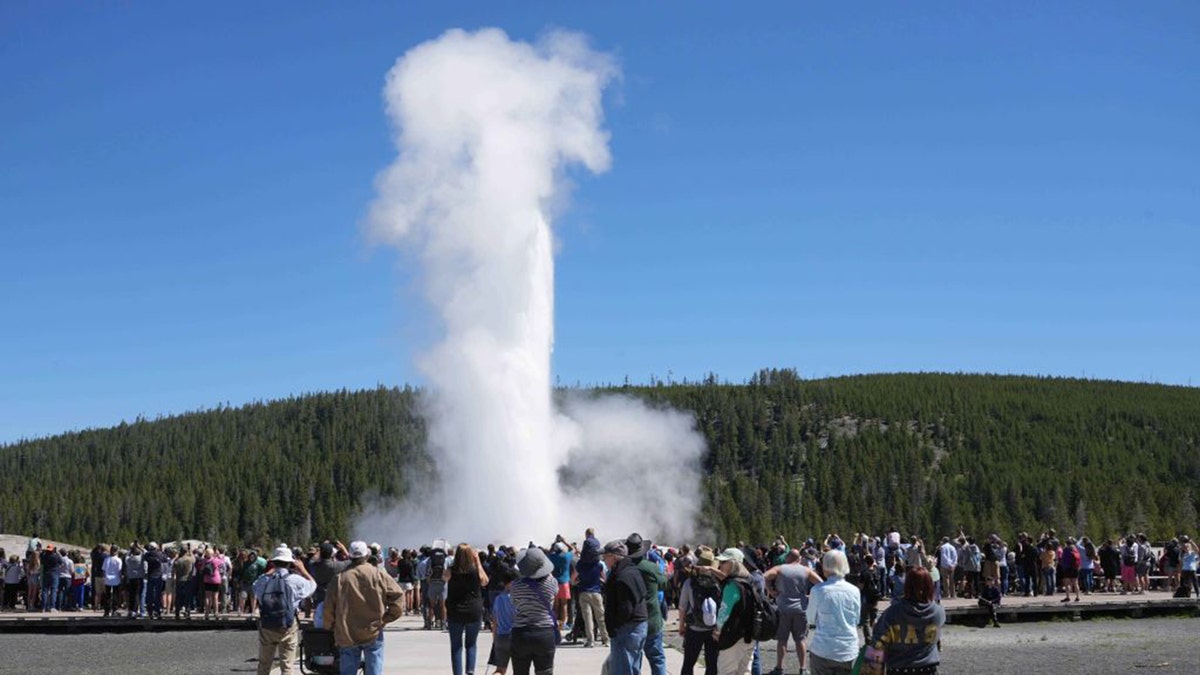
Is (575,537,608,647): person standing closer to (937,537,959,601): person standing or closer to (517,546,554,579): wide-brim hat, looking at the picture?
(517,546,554,579): wide-brim hat

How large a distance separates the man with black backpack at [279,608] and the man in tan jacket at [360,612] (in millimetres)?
1612

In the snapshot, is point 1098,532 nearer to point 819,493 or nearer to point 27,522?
point 819,493

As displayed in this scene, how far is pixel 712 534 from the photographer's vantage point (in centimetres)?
8825

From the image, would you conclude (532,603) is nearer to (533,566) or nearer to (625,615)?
(533,566)

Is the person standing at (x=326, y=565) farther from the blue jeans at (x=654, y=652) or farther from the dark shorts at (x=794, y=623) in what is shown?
the dark shorts at (x=794, y=623)

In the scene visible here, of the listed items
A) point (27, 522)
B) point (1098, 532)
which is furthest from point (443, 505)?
point (27, 522)

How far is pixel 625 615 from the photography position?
10172 mm

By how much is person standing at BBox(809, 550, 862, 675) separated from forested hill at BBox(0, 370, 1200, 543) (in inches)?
3140

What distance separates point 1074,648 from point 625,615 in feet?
35.5

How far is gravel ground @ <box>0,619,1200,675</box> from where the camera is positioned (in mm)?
15516

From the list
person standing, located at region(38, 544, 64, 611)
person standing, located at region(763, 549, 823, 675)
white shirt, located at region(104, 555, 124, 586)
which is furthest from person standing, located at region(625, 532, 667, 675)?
person standing, located at region(38, 544, 64, 611)

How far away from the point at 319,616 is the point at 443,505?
30.4 meters

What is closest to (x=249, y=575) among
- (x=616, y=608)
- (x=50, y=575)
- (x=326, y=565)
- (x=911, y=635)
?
(x=50, y=575)

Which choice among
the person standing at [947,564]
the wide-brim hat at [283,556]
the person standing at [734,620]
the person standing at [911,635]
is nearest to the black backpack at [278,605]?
the wide-brim hat at [283,556]
